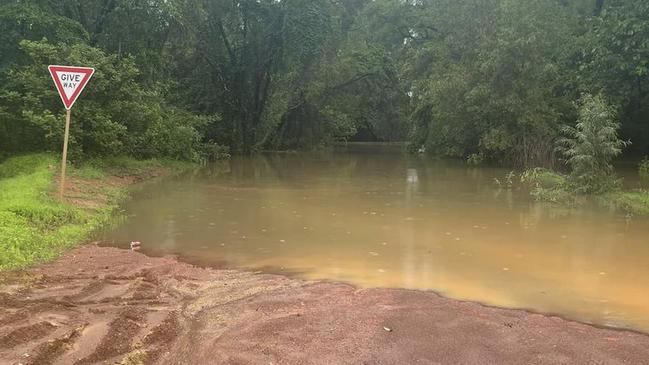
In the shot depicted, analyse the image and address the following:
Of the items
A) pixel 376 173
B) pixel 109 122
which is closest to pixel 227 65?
pixel 376 173

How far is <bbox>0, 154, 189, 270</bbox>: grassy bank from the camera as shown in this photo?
7766 mm

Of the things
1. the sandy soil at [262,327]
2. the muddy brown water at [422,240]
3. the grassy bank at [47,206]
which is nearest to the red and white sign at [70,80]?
the grassy bank at [47,206]

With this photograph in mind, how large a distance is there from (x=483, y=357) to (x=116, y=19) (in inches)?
849

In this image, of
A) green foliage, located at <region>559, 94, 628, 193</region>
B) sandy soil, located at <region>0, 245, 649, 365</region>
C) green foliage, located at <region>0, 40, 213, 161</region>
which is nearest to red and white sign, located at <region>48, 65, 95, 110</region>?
sandy soil, located at <region>0, 245, 649, 365</region>

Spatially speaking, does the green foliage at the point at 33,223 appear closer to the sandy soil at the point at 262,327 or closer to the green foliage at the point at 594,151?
the sandy soil at the point at 262,327

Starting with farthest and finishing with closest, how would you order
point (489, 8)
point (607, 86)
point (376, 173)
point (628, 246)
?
point (489, 8) → point (376, 173) → point (607, 86) → point (628, 246)

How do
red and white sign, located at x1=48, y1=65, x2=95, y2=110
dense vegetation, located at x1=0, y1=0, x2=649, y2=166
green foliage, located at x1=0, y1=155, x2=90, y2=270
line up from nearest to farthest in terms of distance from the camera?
green foliage, located at x1=0, y1=155, x2=90, y2=270 < red and white sign, located at x1=48, y1=65, x2=95, y2=110 < dense vegetation, located at x1=0, y1=0, x2=649, y2=166

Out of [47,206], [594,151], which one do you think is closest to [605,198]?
[594,151]

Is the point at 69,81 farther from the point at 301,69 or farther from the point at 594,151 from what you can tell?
the point at 301,69

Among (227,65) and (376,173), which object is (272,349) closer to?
(376,173)

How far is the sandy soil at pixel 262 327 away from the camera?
4.70 meters

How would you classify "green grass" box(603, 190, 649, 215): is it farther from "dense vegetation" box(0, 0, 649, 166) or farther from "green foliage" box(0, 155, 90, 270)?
"green foliage" box(0, 155, 90, 270)

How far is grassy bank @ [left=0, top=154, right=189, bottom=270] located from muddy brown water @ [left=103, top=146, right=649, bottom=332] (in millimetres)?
612

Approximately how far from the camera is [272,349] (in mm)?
4816
